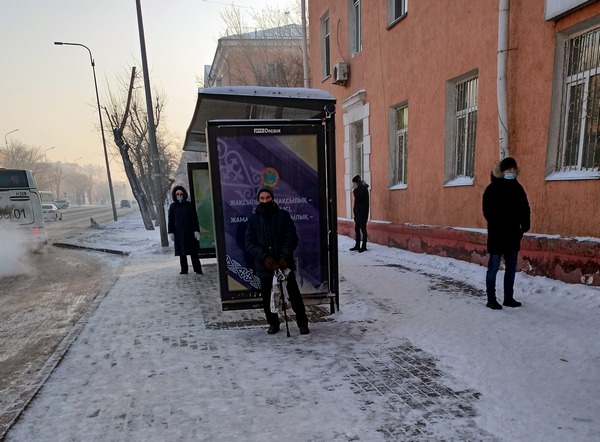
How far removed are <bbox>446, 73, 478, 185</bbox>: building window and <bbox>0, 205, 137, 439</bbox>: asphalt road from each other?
7.27 meters

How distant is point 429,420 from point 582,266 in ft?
12.4

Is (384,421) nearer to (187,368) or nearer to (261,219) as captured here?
(187,368)

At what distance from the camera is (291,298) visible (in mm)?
4250

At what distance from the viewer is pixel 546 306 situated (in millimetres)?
4660

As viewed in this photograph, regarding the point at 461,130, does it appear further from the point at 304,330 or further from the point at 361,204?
the point at 304,330

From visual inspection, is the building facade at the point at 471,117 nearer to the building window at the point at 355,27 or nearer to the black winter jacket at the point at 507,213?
the building window at the point at 355,27

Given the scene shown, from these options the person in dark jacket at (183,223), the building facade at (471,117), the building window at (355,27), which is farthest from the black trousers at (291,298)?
the building window at (355,27)

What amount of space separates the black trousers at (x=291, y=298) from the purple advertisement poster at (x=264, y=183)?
17.3 inches

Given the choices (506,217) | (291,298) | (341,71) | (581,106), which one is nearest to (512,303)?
(506,217)

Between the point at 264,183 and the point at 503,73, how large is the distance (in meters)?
4.54

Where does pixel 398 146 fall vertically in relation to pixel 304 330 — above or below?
above

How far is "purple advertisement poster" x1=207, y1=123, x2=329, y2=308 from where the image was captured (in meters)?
4.44

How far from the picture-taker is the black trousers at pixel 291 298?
4.25 meters

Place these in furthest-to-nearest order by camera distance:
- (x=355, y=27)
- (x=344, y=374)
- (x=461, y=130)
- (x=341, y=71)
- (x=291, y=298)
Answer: (x=341, y=71) < (x=355, y=27) < (x=461, y=130) < (x=291, y=298) < (x=344, y=374)
